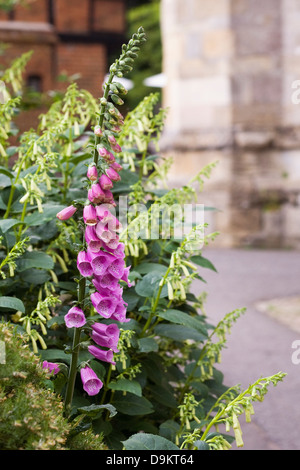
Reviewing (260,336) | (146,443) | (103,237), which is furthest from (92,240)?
(260,336)

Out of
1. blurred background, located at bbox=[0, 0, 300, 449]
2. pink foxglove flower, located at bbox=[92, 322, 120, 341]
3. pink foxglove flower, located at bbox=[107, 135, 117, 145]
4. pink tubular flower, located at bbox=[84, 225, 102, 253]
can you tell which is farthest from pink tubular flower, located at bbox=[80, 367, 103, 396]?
blurred background, located at bbox=[0, 0, 300, 449]

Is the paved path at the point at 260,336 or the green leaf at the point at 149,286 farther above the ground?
the green leaf at the point at 149,286

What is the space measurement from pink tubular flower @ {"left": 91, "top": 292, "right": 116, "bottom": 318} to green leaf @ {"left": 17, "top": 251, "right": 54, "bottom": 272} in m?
0.35

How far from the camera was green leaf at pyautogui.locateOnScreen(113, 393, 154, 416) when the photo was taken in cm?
201

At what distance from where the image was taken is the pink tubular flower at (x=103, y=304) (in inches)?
64.8

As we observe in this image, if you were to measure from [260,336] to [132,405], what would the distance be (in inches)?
175

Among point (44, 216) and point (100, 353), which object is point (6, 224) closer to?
point (44, 216)

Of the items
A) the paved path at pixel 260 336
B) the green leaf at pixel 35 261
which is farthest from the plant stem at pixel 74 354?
the paved path at pixel 260 336

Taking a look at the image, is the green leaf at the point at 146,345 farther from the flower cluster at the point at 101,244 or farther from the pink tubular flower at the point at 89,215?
the pink tubular flower at the point at 89,215

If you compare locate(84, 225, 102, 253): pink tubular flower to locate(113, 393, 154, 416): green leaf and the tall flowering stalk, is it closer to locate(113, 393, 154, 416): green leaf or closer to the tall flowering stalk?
the tall flowering stalk

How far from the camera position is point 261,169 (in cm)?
1214

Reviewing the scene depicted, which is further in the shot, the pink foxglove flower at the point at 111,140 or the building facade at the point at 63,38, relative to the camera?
the building facade at the point at 63,38
